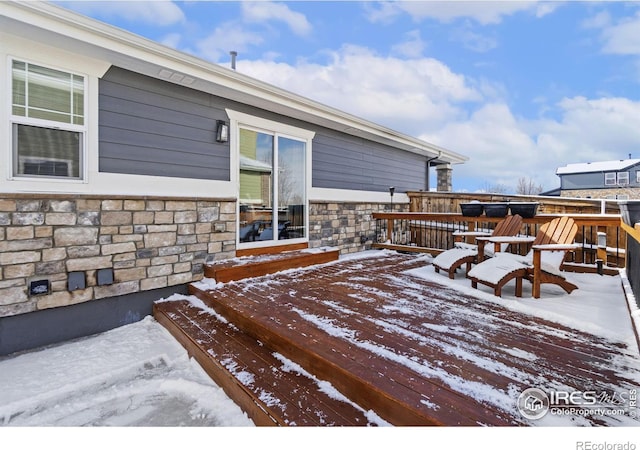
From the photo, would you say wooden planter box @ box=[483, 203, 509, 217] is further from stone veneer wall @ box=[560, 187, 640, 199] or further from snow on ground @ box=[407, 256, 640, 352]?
stone veneer wall @ box=[560, 187, 640, 199]

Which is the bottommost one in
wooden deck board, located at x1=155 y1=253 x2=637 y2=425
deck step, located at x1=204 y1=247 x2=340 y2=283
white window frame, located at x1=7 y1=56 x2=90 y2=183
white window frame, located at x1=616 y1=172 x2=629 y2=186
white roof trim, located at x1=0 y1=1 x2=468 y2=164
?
wooden deck board, located at x1=155 y1=253 x2=637 y2=425

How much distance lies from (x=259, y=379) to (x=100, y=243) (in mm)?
2425

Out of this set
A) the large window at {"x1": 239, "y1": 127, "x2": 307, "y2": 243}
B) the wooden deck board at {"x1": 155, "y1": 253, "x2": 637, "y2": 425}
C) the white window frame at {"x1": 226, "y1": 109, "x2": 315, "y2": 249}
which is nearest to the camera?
the wooden deck board at {"x1": 155, "y1": 253, "x2": 637, "y2": 425}

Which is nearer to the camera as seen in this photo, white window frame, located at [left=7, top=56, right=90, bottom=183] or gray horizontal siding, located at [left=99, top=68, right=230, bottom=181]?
white window frame, located at [left=7, top=56, right=90, bottom=183]

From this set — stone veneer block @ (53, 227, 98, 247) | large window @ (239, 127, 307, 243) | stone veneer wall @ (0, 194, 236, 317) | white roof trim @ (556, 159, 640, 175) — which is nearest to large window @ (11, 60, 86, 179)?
stone veneer wall @ (0, 194, 236, 317)

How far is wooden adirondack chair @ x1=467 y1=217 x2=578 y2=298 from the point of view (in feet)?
10.4

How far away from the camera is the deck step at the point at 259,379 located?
1646mm

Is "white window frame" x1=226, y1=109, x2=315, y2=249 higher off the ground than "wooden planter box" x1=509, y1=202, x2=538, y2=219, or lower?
higher

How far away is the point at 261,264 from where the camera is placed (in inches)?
167

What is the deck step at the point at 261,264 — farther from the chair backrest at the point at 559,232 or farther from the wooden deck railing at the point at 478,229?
the chair backrest at the point at 559,232

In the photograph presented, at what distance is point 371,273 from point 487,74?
899 cm

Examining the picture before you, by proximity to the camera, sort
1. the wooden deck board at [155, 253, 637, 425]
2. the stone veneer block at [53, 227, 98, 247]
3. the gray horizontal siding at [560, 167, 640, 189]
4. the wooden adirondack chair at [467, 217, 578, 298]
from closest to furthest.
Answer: the wooden deck board at [155, 253, 637, 425] < the stone veneer block at [53, 227, 98, 247] < the wooden adirondack chair at [467, 217, 578, 298] < the gray horizontal siding at [560, 167, 640, 189]

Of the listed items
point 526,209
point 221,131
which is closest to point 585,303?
point 526,209

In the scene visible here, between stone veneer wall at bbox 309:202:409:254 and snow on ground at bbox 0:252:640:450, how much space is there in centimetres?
302
